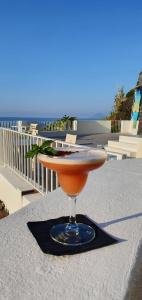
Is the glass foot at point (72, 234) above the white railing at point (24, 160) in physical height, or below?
above

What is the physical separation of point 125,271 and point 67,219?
409 mm

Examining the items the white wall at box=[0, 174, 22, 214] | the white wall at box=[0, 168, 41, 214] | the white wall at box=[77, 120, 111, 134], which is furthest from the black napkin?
the white wall at box=[77, 120, 111, 134]

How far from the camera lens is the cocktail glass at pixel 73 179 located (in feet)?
3.01

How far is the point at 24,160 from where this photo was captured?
18.0 ft

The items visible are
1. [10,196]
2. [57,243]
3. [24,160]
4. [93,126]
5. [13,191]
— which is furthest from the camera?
[93,126]

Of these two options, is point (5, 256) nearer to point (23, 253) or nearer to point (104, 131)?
point (23, 253)

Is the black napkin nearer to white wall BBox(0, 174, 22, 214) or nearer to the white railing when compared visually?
the white railing

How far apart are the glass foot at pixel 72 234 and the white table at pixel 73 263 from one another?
7 centimetres

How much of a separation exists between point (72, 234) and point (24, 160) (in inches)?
181

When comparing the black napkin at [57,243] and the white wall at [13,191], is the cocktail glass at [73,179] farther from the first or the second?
the white wall at [13,191]

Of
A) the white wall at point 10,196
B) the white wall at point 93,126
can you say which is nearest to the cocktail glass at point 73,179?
the white wall at point 10,196

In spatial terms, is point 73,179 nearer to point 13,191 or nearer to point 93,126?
point 13,191

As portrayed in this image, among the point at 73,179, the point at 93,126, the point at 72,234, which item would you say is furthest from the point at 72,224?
the point at 93,126

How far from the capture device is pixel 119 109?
23.4 meters
